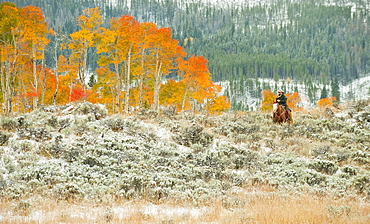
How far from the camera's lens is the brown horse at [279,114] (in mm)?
18203

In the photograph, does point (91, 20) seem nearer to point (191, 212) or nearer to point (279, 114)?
point (279, 114)

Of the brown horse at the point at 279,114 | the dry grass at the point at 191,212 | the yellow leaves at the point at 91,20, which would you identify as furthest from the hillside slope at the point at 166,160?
the yellow leaves at the point at 91,20

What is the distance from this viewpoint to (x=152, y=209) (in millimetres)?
7066

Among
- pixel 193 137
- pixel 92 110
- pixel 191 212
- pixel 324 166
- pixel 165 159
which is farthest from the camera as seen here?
pixel 92 110

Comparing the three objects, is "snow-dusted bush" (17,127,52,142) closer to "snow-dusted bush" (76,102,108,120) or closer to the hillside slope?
the hillside slope

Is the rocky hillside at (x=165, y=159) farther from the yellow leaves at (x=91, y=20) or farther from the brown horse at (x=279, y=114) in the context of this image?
the yellow leaves at (x=91, y=20)

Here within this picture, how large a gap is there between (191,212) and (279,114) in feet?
42.8

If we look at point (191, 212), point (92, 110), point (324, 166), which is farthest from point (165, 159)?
point (92, 110)

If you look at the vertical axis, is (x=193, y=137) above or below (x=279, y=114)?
above

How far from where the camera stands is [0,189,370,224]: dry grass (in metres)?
6.14

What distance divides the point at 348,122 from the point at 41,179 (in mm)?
17637

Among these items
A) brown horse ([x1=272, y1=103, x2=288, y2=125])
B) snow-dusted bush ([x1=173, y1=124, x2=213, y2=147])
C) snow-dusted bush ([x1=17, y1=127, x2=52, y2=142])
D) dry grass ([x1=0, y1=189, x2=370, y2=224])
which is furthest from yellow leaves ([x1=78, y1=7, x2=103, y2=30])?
dry grass ([x1=0, y1=189, x2=370, y2=224])

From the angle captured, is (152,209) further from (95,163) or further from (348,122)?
(348,122)

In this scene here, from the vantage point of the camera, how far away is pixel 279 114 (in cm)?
1841
